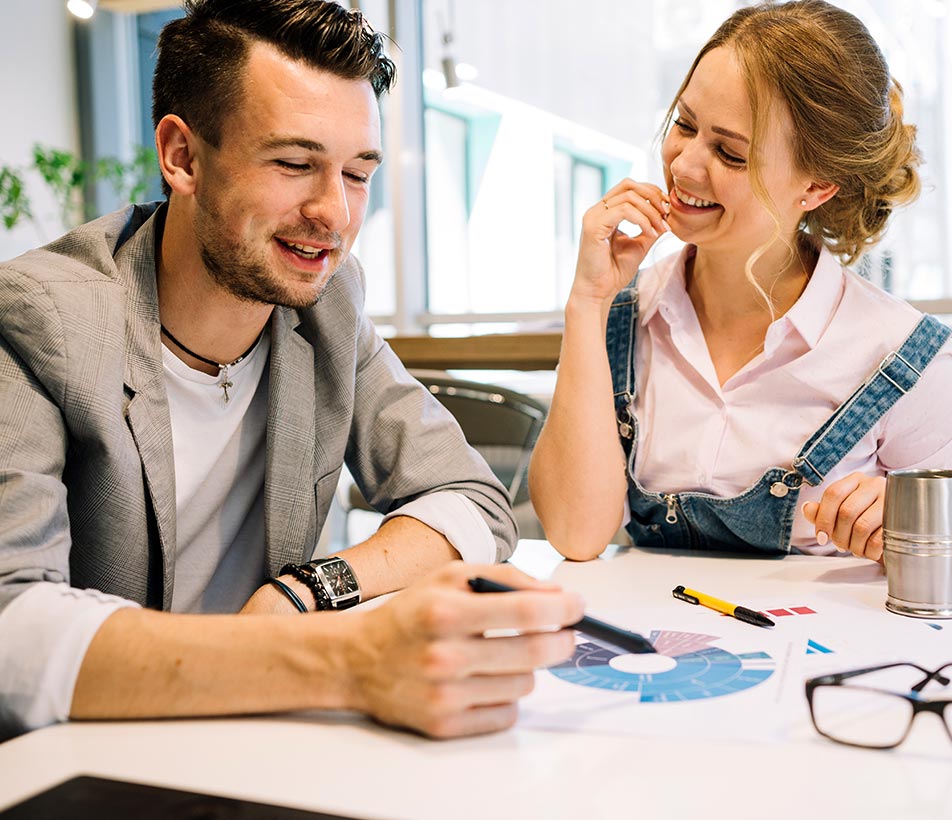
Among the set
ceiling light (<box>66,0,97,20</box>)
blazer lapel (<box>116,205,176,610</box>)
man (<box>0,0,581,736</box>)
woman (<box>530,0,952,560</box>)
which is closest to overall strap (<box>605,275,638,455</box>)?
woman (<box>530,0,952,560</box>)

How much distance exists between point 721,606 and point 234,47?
0.91m

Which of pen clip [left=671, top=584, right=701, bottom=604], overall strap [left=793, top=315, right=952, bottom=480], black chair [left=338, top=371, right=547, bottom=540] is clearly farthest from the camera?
black chair [left=338, top=371, right=547, bottom=540]

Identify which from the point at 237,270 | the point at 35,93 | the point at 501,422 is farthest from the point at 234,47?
the point at 35,93

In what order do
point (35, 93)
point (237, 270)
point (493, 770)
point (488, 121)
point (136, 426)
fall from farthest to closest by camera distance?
1. point (35, 93)
2. point (488, 121)
3. point (237, 270)
4. point (136, 426)
5. point (493, 770)

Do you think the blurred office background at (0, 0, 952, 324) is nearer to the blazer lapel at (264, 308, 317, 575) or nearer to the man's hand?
the blazer lapel at (264, 308, 317, 575)

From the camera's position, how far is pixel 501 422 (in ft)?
7.55

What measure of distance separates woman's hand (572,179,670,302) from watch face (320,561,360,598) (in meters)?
0.56

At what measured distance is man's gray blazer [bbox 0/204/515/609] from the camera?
102 centimetres

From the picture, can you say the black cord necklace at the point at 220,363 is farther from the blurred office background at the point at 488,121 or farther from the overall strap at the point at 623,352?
the blurred office background at the point at 488,121

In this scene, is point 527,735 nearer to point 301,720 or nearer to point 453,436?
point 301,720

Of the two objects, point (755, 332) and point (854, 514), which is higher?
point (755, 332)

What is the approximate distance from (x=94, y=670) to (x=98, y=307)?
Answer: 486 millimetres

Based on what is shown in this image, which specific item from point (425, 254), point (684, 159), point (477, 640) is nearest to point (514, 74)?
point (425, 254)

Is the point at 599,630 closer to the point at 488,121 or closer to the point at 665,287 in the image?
the point at 665,287
